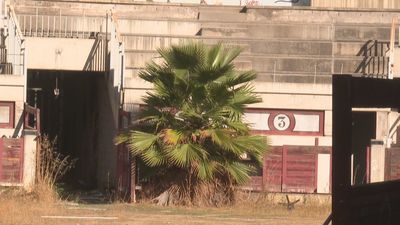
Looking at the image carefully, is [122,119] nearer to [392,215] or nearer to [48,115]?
[48,115]

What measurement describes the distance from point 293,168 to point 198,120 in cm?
443

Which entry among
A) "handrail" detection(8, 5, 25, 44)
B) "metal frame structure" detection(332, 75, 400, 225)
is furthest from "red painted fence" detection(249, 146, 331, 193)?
"metal frame structure" detection(332, 75, 400, 225)

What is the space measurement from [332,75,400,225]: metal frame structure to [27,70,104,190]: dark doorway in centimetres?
2538

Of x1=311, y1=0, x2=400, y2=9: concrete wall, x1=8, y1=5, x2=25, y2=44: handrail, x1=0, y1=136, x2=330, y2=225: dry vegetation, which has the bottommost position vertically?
x1=0, y1=136, x2=330, y2=225: dry vegetation

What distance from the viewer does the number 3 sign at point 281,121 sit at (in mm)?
26828

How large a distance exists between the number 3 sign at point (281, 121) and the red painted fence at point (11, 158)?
7313mm

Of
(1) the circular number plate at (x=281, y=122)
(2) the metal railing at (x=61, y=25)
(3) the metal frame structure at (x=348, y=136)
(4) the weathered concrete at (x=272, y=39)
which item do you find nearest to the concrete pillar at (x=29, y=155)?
(4) the weathered concrete at (x=272, y=39)

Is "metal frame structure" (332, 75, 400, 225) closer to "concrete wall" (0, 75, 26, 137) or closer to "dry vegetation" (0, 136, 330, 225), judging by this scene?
"dry vegetation" (0, 136, 330, 225)

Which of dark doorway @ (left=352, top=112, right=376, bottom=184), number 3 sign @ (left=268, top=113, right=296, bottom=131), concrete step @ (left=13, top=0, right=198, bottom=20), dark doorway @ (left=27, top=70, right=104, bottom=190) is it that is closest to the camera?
number 3 sign @ (left=268, top=113, right=296, bottom=131)

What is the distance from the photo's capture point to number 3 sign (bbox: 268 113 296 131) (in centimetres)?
2683

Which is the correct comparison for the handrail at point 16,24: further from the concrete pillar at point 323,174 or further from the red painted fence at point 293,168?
the concrete pillar at point 323,174

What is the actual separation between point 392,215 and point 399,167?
19.7 metres

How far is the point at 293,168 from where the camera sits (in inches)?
1010

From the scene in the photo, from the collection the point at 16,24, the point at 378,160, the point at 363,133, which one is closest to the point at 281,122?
the point at 378,160
